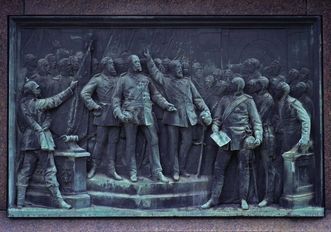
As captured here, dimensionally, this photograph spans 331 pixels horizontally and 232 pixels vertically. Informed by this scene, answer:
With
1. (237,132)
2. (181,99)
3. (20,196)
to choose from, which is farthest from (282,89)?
(20,196)

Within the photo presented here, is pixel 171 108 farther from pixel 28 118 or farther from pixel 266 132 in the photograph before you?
A: pixel 28 118

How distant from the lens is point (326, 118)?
7.01 meters

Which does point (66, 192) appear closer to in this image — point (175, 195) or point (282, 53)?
point (175, 195)

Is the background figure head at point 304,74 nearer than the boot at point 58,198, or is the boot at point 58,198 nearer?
the boot at point 58,198

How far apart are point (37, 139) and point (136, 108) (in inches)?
46.6

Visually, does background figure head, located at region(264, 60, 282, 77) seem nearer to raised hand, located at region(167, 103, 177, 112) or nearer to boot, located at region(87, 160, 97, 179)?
raised hand, located at region(167, 103, 177, 112)

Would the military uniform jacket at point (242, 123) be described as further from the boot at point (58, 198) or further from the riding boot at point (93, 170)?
the boot at point (58, 198)

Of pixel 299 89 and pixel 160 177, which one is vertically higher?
pixel 299 89

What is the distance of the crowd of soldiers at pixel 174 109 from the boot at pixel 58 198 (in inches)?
0.4

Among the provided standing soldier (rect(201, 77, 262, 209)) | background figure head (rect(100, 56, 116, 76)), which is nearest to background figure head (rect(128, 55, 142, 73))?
background figure head (rect(100, 56, 116, 76))

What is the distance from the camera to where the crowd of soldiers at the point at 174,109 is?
22.6 feet

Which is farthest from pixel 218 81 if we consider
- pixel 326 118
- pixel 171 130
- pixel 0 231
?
pixel 0 231

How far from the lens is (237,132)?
22.5 feet

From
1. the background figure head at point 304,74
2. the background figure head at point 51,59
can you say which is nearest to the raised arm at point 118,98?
the background figure head at point 51,59
